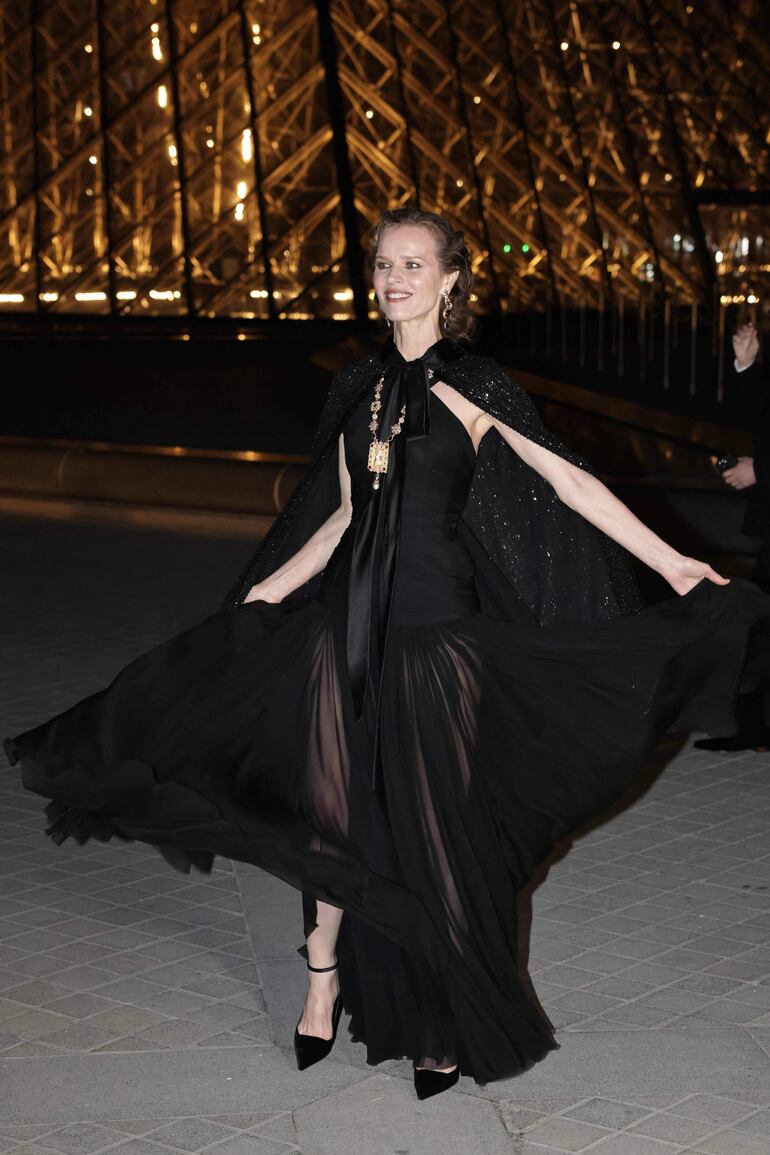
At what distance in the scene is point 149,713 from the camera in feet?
12.6

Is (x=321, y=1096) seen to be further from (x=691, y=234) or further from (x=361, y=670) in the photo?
(x=691, y=234)

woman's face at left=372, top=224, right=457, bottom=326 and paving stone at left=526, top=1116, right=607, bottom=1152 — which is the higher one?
woman's face at left=372, top=224, right=457, bottom=326

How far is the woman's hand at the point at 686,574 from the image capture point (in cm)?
371

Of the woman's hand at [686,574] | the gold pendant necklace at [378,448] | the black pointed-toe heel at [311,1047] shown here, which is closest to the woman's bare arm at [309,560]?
the gold pendant necklace at [378,448]

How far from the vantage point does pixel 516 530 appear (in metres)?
3.83

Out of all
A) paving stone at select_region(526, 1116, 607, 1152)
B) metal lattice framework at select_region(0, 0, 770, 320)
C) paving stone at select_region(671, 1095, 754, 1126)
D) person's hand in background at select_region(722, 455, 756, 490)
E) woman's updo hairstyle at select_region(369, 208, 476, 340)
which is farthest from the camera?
metal lattice framework at select_region(0, 0, 770, 320)

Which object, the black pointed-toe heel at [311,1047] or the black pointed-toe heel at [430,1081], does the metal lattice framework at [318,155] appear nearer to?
the black pointed-toe heel at [311,1047]

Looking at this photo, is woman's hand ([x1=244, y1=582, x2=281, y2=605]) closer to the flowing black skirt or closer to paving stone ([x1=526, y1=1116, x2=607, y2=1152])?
the flowing black skirt

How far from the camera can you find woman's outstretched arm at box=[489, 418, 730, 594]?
367 cm

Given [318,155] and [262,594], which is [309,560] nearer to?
[262,594]

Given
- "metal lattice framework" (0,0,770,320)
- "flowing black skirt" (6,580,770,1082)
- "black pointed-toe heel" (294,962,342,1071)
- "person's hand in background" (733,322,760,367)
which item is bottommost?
"black pointed-toe heel" (294,962,342,1071)

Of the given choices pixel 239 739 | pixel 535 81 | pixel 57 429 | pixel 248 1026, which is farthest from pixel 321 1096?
pixel 535 81

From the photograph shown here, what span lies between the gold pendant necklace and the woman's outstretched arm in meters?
0.21

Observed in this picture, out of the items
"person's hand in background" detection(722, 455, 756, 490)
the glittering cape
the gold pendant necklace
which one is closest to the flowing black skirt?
the glittering cape
